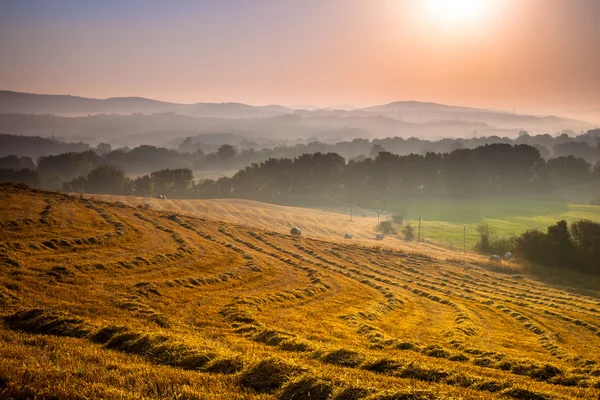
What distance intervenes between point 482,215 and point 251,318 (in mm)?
103890

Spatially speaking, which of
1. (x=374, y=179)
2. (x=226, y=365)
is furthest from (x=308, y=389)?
(x=374, y=179)

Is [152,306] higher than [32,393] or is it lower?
lower

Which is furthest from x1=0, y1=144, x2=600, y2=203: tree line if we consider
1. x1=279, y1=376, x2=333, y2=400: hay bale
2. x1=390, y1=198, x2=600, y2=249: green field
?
x1=279, y1=376, x2=333, y2=400: hay bale

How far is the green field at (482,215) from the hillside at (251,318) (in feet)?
120

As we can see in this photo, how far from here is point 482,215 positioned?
114m

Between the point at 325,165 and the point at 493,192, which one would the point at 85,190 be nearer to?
the point at 325,165

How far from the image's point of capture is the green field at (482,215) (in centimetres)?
9344

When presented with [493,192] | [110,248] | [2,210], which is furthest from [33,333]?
[493,192]

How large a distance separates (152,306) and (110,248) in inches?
600

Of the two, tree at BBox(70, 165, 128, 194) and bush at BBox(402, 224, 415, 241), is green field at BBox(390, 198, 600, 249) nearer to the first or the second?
bush at BBox(402, 224, 415, 241)

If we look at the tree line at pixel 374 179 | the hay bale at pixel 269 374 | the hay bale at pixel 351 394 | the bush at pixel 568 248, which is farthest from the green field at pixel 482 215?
the hay bale at pixel 351 394

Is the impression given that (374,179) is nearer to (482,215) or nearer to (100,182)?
(482,215)

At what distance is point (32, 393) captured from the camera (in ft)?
32.0

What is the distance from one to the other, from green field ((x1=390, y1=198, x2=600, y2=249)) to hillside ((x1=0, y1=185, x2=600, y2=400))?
1442 inches
